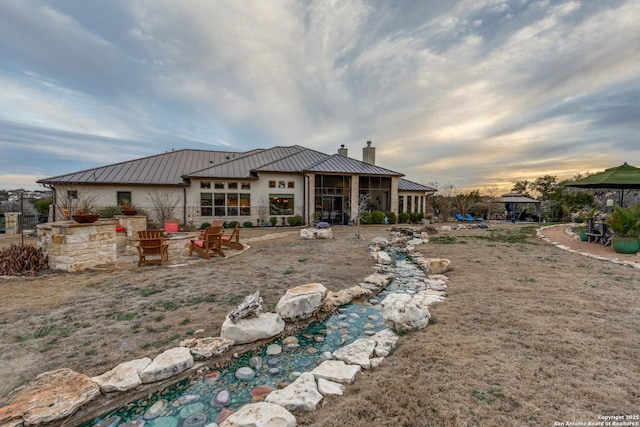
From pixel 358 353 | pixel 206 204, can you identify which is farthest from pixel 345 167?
pixel 358 353

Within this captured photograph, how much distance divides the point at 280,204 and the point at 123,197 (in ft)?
32.4

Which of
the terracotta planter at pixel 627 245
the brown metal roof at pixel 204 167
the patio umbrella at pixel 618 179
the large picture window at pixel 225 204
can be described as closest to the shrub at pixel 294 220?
the large picture window at pixel 225 204

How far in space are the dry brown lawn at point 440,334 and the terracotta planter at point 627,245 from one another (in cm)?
211

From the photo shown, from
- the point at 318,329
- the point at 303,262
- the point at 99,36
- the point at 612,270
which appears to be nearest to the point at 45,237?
the point at 303,262

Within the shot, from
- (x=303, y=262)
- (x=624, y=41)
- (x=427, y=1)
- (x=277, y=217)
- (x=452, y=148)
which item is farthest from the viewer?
(x=452, y=148)

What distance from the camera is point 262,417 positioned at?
185 cm

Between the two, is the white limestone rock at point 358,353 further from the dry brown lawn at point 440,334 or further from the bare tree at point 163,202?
the bare tree at point 163,202

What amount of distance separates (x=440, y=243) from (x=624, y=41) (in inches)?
359

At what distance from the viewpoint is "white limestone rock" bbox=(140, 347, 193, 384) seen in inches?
94.6

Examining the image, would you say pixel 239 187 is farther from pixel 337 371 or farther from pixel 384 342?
pixel 337 371

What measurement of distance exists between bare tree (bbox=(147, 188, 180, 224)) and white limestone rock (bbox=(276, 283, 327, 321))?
15181mm

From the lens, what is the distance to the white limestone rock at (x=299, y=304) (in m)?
3.72

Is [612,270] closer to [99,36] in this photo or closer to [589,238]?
[589,238]

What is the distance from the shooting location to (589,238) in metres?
9.78
